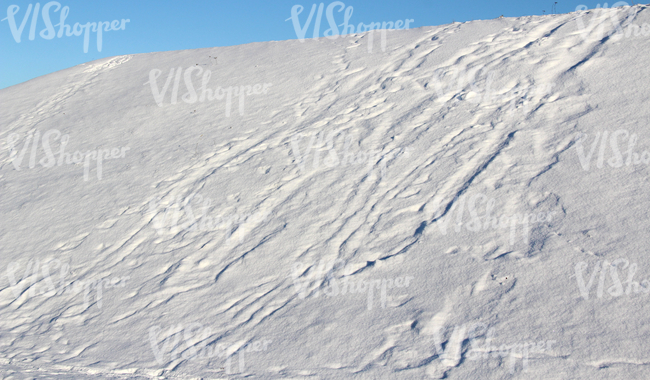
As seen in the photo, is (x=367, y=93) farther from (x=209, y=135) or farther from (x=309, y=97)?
(x=209, y=135)

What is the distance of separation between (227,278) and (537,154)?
12.6ft

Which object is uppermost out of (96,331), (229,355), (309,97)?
(309,97)

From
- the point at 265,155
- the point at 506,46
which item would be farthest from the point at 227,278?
the point at 506,46

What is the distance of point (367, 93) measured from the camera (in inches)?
302
